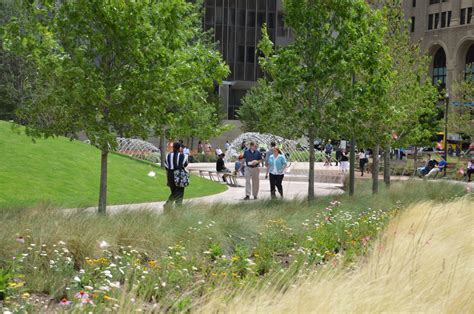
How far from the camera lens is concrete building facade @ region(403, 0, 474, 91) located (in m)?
79.2

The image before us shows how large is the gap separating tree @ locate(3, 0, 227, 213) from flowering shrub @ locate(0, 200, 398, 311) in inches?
118

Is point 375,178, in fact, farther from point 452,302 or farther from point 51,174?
point 452,302

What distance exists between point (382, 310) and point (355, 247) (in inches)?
161

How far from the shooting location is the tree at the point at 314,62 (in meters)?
16.6

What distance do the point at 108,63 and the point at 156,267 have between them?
6008mm

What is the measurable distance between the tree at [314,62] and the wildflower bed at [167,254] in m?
4.91

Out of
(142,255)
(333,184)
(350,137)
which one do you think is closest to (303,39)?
(350,137)

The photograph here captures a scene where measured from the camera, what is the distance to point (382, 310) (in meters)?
5.22

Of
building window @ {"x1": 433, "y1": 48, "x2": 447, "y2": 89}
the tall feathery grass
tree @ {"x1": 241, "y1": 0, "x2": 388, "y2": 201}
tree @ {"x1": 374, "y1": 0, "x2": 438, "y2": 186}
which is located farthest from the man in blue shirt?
building window @ {"x1": 433, "y1": 48, "x2": 447, "y2": 89}

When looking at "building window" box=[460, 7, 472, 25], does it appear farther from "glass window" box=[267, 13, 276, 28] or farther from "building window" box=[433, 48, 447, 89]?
"glass window" box=[267, 13, 276, 28]

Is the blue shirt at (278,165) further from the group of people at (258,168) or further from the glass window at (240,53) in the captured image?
the glass window at (240,53)

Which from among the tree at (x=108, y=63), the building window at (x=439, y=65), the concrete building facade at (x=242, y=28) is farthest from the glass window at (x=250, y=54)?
the tree at (x=108, y=63)

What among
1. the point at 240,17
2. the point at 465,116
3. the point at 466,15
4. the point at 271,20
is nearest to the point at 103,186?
the point at 465,116

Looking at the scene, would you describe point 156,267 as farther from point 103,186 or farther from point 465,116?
point 465,116
